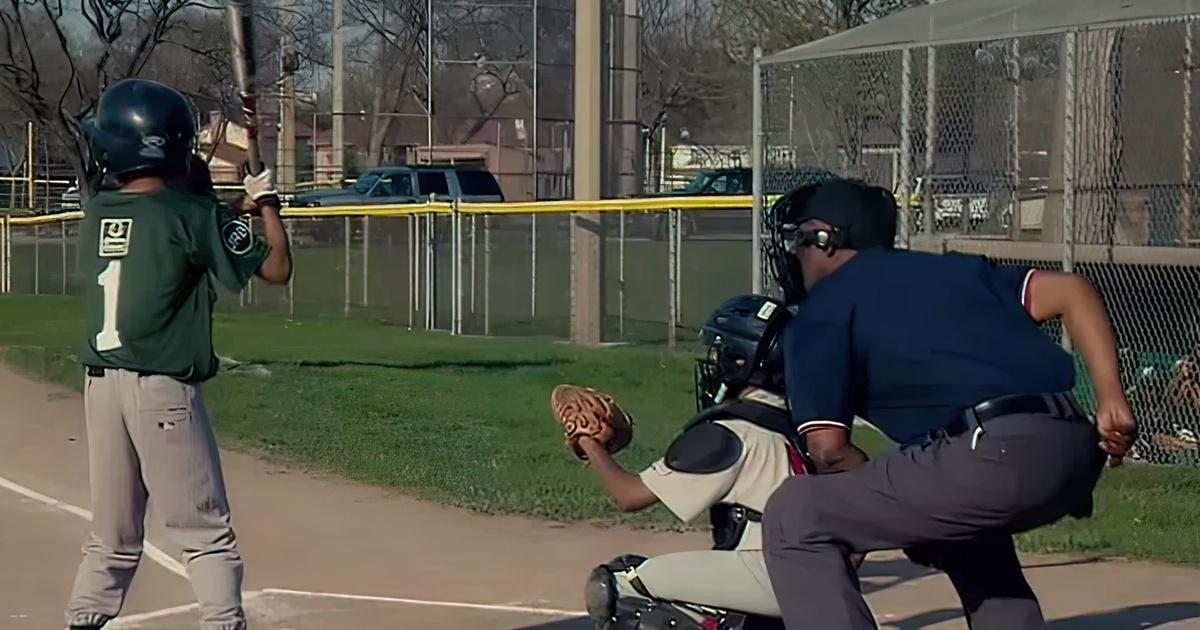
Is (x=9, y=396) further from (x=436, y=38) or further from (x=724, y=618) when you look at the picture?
(x=436, y=38)

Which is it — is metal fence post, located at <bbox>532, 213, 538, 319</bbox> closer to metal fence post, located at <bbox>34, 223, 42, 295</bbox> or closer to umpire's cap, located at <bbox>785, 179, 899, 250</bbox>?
metal fence post, located at <bbox>34, 223, 42, 295</bbox>

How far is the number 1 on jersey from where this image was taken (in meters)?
5.25

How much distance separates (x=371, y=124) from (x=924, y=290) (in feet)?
127

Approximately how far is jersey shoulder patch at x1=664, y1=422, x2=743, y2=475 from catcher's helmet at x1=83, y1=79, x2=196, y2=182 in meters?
1.94

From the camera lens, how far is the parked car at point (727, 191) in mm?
13727

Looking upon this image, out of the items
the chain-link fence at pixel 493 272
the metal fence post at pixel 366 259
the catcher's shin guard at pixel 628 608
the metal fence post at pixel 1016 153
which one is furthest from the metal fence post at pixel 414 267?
the catcher's shin guard at pixel 628 608

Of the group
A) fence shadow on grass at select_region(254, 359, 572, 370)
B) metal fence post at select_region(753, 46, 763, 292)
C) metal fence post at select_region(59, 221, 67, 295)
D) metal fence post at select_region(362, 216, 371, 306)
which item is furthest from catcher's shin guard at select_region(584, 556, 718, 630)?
metal fence post at select_region(59, 221, 67, 295)

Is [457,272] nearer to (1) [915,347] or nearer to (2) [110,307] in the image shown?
(2) [110,307]

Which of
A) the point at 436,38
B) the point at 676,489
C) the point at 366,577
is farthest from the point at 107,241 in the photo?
the point at 436,38

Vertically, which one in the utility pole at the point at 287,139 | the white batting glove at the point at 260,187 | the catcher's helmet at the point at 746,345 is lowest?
the catcher's helmet at the point at 746,345

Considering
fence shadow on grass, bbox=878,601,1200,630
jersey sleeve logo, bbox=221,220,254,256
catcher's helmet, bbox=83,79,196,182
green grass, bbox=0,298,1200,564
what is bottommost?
fence shadow on grass, bbox=878,601,1200,630

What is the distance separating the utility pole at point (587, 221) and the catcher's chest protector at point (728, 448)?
12916 mm

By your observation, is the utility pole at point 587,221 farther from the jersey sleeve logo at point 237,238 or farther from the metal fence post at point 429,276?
the jersey sleeve logo at point 237,238

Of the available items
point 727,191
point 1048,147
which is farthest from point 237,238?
point 727,191
